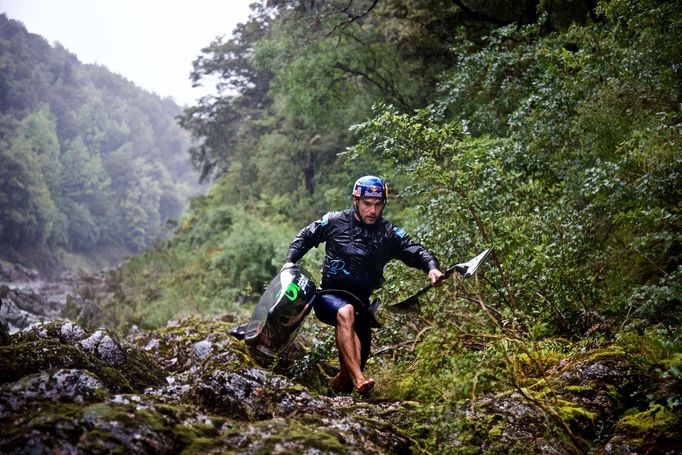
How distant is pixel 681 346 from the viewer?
3141mm

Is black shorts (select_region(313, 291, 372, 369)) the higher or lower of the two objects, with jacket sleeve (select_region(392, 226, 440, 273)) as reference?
lower

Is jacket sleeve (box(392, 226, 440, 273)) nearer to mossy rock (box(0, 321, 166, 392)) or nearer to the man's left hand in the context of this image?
the man's left hand

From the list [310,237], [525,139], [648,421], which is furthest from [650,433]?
[525,139]

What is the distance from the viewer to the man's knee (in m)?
4.72

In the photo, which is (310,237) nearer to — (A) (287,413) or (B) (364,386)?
(B) (364,386)

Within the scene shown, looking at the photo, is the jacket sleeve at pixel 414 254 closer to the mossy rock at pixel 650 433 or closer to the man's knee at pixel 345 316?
the man's knee at pixel 345 316

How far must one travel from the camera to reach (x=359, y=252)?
5199 millimetres

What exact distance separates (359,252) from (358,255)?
0.03 metres

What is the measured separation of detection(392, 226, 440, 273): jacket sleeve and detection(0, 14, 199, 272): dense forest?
5530cm

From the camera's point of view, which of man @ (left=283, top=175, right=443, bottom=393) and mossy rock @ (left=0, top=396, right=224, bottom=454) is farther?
man @ (left=283, top=175, right=443, bottom=393)

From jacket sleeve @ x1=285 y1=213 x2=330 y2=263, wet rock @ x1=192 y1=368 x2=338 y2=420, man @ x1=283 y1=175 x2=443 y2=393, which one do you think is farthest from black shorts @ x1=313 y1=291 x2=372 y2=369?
wet rock @ x1=192 y1=368 x2=338 y2=420

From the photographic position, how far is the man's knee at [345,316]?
4723 millimetres

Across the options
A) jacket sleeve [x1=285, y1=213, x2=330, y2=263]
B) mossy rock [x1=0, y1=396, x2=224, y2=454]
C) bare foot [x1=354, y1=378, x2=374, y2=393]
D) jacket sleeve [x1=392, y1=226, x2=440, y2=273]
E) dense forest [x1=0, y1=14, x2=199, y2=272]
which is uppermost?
dense forest [x1=0, y1=14, x2=199, y2=272]

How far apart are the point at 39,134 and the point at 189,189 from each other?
39789 mm
